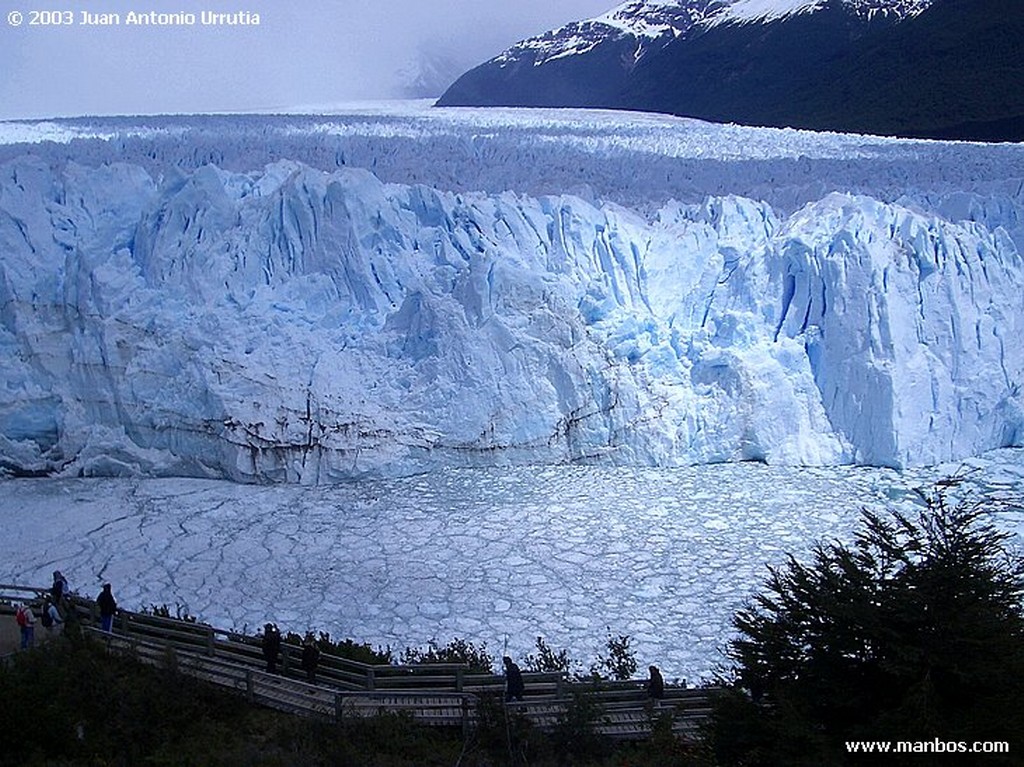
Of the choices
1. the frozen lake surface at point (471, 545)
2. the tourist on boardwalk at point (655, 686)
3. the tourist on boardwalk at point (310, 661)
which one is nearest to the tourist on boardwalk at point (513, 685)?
the tourist on boardwalk at point (655, 686)

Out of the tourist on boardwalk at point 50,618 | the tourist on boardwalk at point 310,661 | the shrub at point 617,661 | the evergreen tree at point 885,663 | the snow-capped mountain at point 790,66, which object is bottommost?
the shrub at point 617,661

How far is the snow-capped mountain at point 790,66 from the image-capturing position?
21.8 m

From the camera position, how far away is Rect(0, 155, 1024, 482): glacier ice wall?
9211mm

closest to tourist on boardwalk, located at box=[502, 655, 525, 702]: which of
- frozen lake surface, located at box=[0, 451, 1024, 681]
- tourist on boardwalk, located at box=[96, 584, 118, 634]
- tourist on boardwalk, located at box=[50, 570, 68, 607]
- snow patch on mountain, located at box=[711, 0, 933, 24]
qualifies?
frozen lake surface, located at box=[0, 451, 1024, 681]

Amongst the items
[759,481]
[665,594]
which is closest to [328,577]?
[665,594]

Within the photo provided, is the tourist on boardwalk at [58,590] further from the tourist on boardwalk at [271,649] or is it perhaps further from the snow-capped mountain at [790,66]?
the snow-capped mountain at [790,66]


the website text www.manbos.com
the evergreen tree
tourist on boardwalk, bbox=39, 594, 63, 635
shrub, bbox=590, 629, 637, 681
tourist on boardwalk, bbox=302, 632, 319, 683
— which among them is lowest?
shrub, bbox=590, 629, 637, 681

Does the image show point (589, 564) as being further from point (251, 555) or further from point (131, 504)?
point (131, 504)

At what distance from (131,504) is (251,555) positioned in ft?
5.44

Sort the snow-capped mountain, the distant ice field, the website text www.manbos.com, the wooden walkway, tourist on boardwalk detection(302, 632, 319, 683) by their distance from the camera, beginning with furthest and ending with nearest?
the snow-capped mountain
the distant ice field
tourist on boardwalk detection(302, 632, 319, 683)
the wooden walkway
the website text www.manbos.com

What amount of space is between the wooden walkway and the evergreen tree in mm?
1085

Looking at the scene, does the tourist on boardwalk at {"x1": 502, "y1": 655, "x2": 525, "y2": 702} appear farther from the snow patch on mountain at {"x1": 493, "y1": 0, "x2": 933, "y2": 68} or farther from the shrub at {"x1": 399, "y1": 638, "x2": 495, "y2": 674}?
the snow patch on mountain at {"x1": 493, "y1": 0, "x2": 933, "y2": 68}

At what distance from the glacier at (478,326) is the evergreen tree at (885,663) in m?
6.00

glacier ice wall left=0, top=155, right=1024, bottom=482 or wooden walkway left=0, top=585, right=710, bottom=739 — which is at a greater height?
glacier ice wall left=0, top=155, right=1024, bottom=482
